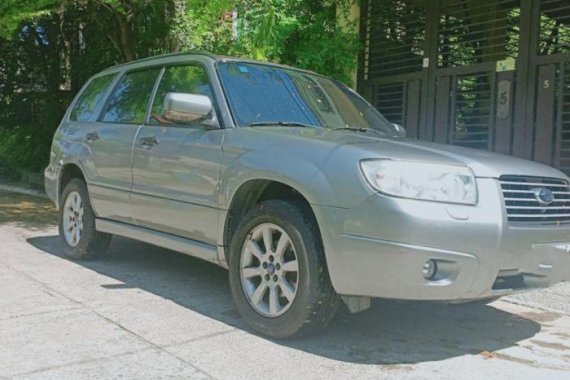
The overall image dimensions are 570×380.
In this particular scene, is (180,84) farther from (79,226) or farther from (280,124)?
(79,226)

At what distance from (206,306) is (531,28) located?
18.1ft

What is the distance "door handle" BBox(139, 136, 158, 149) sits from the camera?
5141 mm

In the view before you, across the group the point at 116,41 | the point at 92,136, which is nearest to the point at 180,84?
the point at 92,136

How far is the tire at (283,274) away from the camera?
3.86 meters

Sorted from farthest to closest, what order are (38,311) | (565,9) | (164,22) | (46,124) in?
(46,124), (164,22), (565,9), (38,311)

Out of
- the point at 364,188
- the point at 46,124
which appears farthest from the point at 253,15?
the point at 46,124

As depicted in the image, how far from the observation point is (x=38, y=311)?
4.59 m

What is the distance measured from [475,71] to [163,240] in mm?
5424

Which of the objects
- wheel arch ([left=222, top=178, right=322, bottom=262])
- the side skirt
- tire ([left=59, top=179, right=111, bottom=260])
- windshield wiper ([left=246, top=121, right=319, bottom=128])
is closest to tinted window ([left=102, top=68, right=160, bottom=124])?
tire ([left=59, top=179, right=111, bottom=260])

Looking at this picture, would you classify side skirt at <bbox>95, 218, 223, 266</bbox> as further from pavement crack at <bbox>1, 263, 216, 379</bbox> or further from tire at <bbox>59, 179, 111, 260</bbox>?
pavement crack at <bbox>1, 263, 216, 379</bbox>

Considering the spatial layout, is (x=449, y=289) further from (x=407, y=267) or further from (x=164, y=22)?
(x=164, y=22)

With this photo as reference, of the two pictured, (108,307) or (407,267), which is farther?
(108,307)

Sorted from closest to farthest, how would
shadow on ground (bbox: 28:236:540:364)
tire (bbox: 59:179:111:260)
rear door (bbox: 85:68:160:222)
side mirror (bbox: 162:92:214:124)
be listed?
shadow on ground (bbox: 28:236:540:364)
side mirror (bbox: 162:92:214:124)
rear door (bbox: 85:68:160:222)
tire (bbox: 59:179:111:260)

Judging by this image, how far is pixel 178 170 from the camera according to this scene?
190 inches
